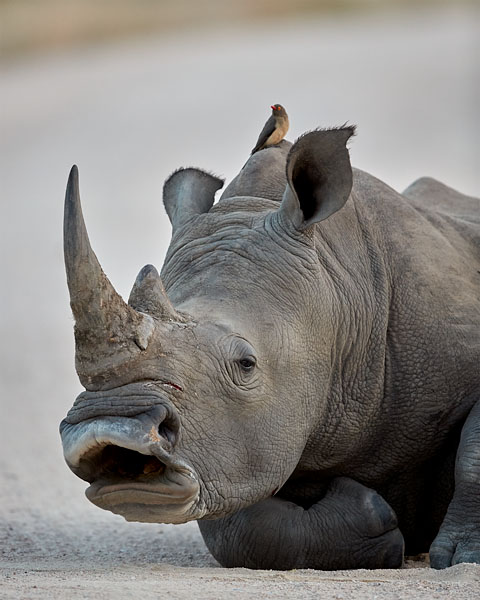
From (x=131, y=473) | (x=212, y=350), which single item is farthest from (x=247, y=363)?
(x=131, y=473)

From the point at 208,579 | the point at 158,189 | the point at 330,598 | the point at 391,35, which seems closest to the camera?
the point at 330,598

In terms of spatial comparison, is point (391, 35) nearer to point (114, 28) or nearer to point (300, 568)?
point (114, 28)

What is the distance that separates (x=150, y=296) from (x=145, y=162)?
1878cm

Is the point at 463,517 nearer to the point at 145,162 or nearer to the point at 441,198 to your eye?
the point at 441,198

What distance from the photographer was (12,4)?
130 ft

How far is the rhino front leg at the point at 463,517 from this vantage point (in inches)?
238

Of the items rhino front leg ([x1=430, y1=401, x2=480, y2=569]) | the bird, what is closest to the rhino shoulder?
the bird

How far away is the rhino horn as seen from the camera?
512 cm

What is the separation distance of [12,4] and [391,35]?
1118 cm

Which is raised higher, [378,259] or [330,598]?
[378,259]

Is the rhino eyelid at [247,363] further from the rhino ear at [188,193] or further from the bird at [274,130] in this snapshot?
the bird at [274,130]

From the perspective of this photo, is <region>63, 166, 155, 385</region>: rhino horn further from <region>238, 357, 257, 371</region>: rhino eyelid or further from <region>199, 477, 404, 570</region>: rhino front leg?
<region>199, 477, 404, 570</region>: rhino front leg

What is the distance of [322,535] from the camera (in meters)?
6.20

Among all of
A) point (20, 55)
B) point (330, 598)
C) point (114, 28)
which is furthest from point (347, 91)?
point (330, 598)
